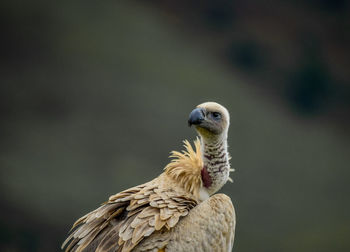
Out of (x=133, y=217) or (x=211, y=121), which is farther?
(x=211, y=121)

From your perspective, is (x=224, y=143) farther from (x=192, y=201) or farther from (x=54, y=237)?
(x=54, y=237)

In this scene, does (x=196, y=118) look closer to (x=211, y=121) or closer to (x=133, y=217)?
(x=211, y=121)

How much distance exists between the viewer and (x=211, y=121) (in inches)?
200

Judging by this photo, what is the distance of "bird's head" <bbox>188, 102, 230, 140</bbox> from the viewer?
5035 mm

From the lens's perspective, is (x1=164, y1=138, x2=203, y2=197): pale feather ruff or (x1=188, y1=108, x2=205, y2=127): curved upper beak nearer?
(x1=188, y1=108, x2=205, y2=127): curved upper beak

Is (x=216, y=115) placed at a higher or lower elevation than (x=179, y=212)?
higher

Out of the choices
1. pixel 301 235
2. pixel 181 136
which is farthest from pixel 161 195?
pixel 181 136

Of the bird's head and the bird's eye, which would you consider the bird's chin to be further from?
the bird's eye

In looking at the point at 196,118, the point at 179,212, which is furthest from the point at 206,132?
the point at 179,212

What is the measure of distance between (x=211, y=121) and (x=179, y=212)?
0.94 metres

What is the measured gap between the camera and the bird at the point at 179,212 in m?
4.48

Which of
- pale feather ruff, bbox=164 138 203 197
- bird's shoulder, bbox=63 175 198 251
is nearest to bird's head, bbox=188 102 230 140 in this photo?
pale feather ruff, bbox=164 138 203 197

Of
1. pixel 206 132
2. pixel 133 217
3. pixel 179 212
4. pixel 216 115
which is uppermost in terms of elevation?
pixel 216 115

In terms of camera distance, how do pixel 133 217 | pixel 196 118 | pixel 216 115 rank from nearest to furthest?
pixel 133 217
pixel 196 118
pixel 216 115
